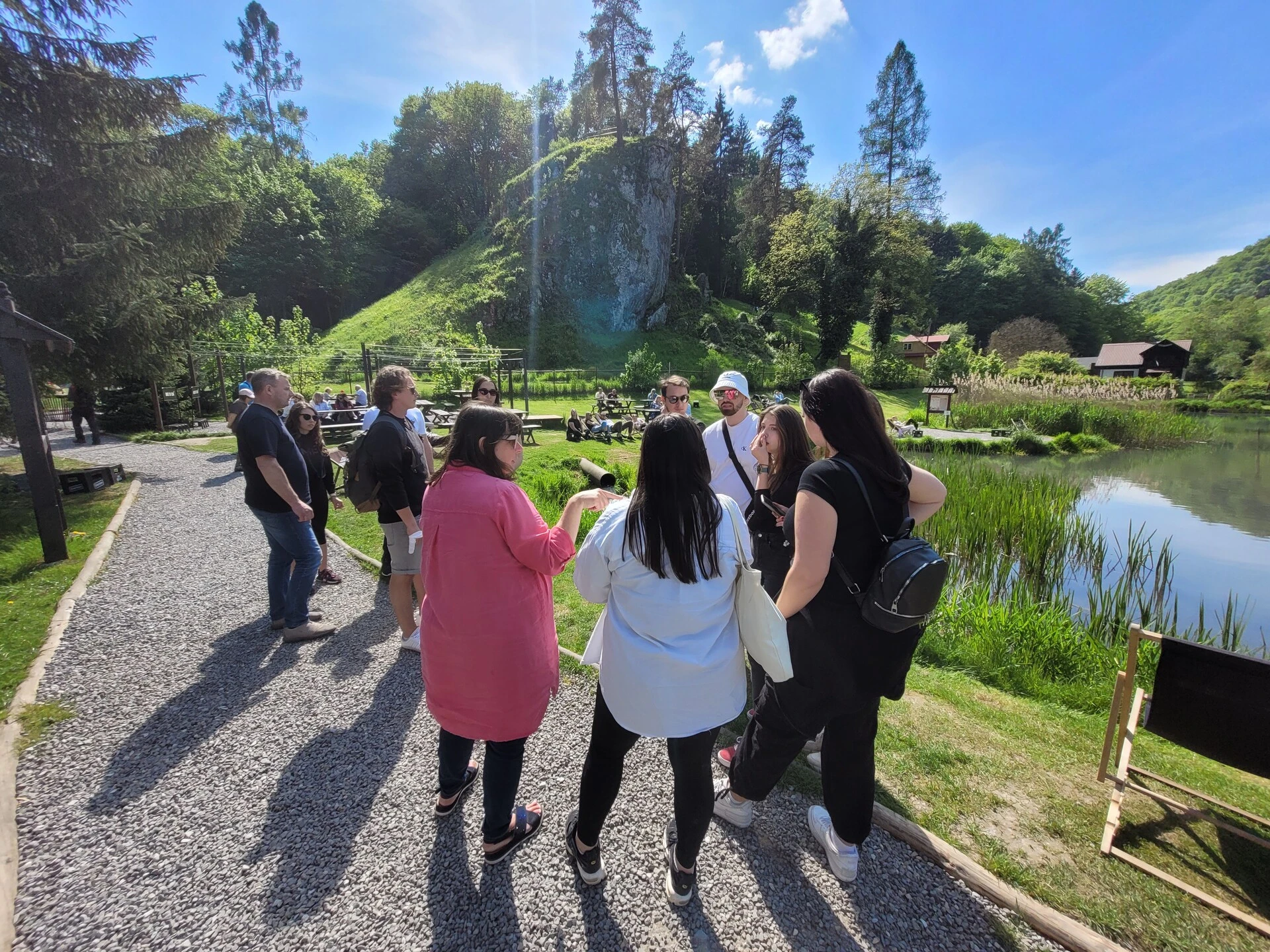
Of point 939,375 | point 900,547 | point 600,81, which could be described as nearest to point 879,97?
point 600,81

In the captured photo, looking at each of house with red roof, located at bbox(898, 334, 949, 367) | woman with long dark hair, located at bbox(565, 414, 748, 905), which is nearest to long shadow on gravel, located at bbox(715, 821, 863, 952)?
woman with long dark hair, located at bbox(565, 414, 748, 905)

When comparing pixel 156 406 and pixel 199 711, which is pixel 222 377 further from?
pixel 199 711

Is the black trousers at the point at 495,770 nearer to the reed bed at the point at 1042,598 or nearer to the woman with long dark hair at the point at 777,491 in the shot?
the woman with long dark hair at the point at 777,491

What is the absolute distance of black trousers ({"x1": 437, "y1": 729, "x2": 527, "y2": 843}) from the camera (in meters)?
2.03

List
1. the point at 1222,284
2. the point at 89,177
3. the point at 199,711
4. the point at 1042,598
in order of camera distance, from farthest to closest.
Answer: the point at 1222,284, the point at 89,177, the point at 1042,598, the point at 199,711

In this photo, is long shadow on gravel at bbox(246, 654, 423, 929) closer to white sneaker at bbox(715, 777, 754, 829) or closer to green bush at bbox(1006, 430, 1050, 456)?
white sneaker at bbox(715, 777, 754, 829)

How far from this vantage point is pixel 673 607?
1658mm

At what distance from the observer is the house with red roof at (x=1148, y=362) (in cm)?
4138

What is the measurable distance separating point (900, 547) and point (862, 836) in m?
1.22

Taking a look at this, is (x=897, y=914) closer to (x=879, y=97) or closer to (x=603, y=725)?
(x=603, y=725)

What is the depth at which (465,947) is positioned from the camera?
1854 mm

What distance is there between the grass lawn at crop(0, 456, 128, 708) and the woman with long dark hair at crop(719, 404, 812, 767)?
14.6 feet

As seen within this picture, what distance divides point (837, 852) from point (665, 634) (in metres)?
1.31

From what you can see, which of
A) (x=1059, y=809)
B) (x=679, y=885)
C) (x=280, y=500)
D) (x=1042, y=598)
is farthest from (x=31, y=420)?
(x=1042, y=598)
